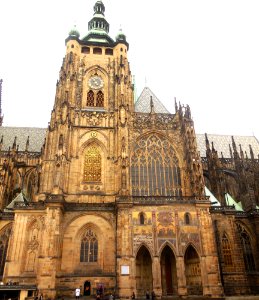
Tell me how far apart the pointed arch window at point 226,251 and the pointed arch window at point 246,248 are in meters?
4.25

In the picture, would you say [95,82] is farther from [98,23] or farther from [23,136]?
[23,136]

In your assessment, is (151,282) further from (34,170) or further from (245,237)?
(34,170)

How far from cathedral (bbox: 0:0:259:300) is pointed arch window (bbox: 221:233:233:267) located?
0.09 meters

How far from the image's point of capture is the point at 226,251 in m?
27.5

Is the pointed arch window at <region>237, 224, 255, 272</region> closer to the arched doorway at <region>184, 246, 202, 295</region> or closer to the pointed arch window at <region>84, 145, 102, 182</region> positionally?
the arched doorway at <region>184, 246, 202, 295</region>

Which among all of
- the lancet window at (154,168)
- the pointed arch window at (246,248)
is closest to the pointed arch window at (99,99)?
the lancet window at (154,168)

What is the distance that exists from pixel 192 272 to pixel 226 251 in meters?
4.61

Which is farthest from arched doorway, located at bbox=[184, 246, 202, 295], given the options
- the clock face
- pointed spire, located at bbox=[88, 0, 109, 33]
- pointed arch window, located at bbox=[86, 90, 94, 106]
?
pointed spire, located at bbox=[88, 0, 109, 33]

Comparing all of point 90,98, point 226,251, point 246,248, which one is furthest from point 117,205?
point 246,248

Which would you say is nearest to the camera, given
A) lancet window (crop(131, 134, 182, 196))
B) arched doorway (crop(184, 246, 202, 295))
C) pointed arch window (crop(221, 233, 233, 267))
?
arched doorway (crop(184, 246, 202, 295))

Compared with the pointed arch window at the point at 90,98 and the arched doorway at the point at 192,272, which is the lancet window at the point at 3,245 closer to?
the pointed arch window at the point at 90,98

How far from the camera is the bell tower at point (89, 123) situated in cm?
2773

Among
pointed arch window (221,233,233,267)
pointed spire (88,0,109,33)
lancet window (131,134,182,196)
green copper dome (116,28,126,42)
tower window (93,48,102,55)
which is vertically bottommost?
pointed arch window (221,233,233,267)

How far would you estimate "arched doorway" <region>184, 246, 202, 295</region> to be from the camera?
24.2 m
